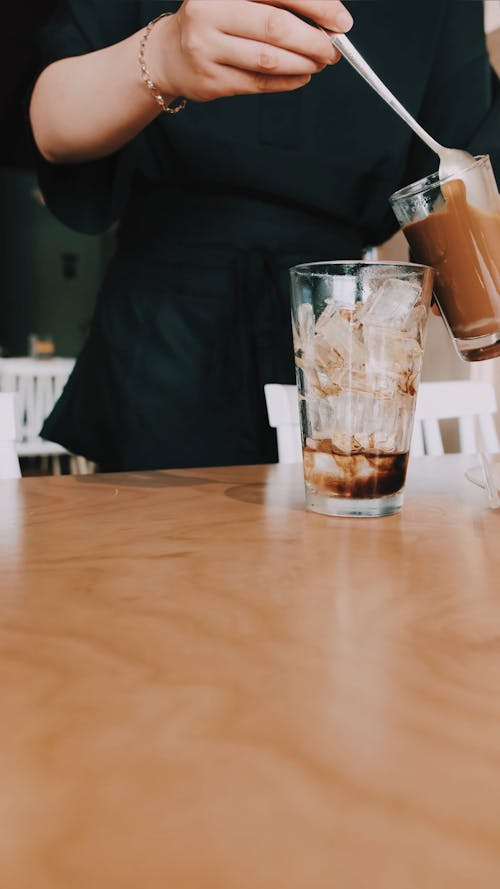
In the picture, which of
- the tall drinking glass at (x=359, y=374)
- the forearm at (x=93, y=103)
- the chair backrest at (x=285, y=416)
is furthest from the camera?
the chair backrest at (x=285, y=416)

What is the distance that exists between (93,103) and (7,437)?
1.28 ft

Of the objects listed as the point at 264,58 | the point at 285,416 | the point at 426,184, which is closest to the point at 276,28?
the point at 264,58

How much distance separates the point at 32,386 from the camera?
4797 millimetres

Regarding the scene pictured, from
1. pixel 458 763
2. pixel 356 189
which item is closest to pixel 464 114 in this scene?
pixel 356 189

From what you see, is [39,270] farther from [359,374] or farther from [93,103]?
[359,374]

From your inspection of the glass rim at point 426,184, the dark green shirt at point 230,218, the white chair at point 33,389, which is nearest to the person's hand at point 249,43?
the glass rim at point 426,184

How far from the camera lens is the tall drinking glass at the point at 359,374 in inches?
21.6

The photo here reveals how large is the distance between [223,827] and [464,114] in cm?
120

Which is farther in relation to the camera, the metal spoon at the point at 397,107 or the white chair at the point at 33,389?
the white chair at the point at 33,389

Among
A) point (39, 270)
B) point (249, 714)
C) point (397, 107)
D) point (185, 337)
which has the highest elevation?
point (39, 270)

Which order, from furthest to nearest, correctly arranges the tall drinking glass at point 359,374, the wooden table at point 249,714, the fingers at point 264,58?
the fingers at point 264,58
the tall drinking glass at point 359,374
the wooden table at point 249,714

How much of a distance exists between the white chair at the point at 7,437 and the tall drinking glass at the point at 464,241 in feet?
1.64

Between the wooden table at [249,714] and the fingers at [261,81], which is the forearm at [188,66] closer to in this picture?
the fingers at [261,81]

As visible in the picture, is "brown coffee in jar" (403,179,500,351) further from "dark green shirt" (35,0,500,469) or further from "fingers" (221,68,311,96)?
"dark green shirt" (35,0,500,469)
